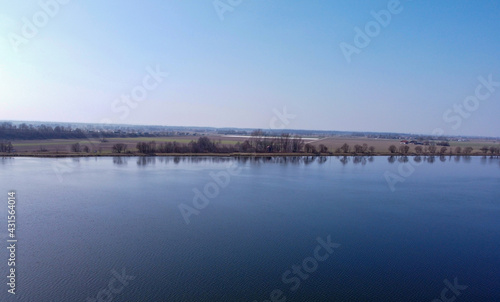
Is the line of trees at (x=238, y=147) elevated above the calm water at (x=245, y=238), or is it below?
above

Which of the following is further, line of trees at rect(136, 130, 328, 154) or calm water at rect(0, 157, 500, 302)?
line of trees at rect(136, 130, 328, 154)

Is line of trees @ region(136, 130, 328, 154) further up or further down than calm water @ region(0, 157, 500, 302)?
further up

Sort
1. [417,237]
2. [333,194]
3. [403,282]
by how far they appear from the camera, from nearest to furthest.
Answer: [403,282] → [417,237] → [333,194]

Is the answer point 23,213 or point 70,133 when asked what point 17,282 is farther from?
point 70,133

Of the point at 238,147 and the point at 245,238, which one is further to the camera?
the point at 238,147

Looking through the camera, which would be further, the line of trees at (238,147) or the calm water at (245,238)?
the line of trees at (238,147)

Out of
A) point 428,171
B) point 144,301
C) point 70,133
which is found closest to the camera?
point 144,301

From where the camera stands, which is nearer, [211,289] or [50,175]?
[211,289]

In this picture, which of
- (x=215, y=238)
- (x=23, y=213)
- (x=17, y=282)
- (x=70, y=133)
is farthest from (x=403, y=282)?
(x=70, y=133)
